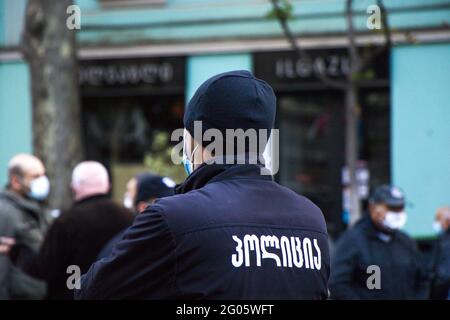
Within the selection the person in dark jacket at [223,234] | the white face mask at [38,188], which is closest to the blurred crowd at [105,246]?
the white face mask at [38,188]

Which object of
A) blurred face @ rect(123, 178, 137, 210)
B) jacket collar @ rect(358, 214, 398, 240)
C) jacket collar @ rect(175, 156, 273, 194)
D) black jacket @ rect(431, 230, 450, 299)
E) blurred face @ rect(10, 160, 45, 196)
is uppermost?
jacket collar @ rect(175, 156, 273, 194)

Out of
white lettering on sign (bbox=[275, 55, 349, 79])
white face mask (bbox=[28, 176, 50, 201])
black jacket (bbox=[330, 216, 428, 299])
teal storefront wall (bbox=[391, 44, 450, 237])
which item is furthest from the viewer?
white lettering on sign (bbox=[275, 55, 349, 79])

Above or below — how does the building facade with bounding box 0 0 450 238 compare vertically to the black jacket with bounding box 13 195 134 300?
above

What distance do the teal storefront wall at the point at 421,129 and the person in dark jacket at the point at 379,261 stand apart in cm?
530

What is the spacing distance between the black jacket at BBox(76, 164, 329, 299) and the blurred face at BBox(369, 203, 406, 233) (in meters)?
4.02

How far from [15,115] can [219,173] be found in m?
11.8

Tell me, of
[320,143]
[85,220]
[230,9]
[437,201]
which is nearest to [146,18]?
[230,9]

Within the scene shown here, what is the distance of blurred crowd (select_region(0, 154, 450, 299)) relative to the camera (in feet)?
19.4

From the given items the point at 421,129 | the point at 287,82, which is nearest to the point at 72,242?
the point at 421,129

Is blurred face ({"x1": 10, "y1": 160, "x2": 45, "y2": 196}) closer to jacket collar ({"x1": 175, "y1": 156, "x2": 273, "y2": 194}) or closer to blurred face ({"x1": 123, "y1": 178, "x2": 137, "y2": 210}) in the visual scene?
blurred face ({"x1": 123, "y1": 178, "x2": 137, "y2": 210})

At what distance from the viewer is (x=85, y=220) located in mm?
5977

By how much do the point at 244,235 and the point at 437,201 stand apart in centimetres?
971

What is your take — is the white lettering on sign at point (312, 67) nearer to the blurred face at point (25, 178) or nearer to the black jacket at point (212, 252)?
the blurred face at point (25, 178)

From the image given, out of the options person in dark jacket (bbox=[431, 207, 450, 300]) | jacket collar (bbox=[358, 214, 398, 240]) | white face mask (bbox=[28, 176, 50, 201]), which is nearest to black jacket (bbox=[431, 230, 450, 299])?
person in dark jacket (bbox=[431, 207, 450, 300])
